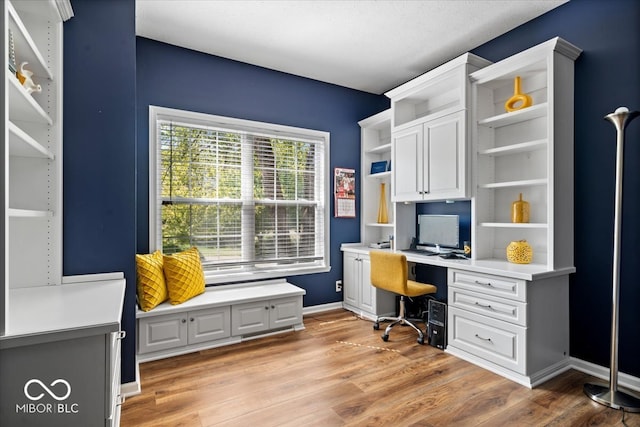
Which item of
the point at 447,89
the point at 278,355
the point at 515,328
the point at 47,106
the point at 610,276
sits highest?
the point at 447,89

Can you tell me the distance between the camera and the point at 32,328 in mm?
1168

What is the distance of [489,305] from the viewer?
2559 millimetres

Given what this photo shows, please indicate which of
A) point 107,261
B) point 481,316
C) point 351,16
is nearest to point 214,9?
point 351,16

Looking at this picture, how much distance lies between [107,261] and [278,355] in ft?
4.96

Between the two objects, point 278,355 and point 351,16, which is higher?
point 351,16

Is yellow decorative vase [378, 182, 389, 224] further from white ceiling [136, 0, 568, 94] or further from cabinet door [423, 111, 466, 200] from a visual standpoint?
white ceiling [136, 0, 568, 94]

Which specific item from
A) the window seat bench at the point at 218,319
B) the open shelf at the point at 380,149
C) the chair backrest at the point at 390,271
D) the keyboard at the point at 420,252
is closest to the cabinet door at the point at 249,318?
the window seat bench at the point at 218,319

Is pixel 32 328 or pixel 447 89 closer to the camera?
pixel 32 328

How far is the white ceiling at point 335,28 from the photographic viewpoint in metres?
2.65

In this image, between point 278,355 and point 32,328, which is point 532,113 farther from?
point 32,328

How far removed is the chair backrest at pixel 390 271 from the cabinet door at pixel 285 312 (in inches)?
32.2

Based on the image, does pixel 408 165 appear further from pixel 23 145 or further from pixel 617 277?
pixel 23 145

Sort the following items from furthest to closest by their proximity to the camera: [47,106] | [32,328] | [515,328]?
1. [515,328]
2. [47,106]
3. [32,328]

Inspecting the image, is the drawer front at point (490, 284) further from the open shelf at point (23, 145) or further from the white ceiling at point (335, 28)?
the open shelf at point (23, 145)
